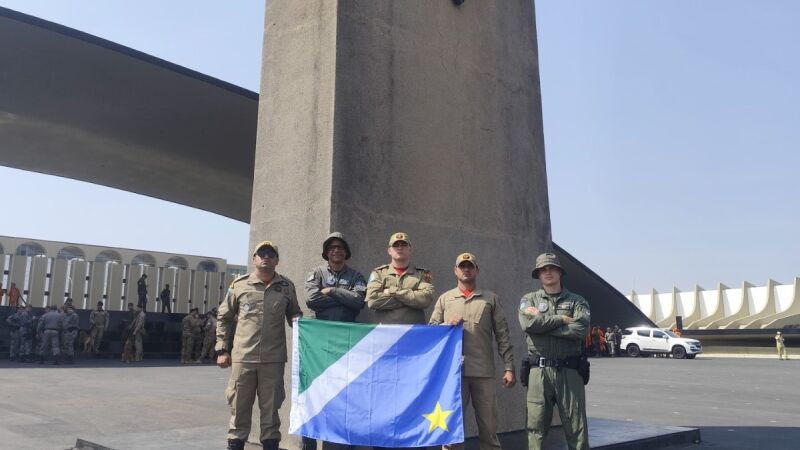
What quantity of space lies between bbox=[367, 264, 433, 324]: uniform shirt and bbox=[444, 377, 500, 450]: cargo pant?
586 millimetres

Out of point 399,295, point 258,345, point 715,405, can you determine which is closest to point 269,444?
point 258,345

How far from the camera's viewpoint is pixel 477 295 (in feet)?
16.2

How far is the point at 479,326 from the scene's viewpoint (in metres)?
4.86

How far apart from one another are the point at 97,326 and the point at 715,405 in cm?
1705

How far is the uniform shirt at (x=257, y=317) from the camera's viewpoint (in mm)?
4945

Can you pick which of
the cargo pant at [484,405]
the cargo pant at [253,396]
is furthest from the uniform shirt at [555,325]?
the cargo pant at [253,396]

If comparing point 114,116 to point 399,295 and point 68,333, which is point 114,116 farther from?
point 399,295

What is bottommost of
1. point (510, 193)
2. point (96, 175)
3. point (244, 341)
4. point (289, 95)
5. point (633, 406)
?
point (633, 406)

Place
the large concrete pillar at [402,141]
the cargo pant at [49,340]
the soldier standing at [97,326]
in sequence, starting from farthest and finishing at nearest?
1. the soldier standing at [97,326]
2. the cargo pant at [49,340]
3. the large concrete pillar at [402,141]

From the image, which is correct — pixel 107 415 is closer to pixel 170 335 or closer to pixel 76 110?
pixel 170 335

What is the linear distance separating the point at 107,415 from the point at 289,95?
4464 mm

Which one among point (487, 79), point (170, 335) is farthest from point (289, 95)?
point (170, 335)

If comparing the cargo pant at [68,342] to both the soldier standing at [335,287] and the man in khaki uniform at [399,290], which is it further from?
the man in khaki uniform at [399,290]

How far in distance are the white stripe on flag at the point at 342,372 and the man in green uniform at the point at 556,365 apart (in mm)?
967
